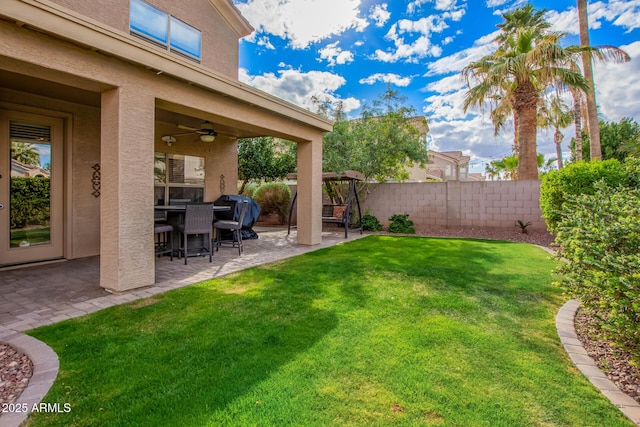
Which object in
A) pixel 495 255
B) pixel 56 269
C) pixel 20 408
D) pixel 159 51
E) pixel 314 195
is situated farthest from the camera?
pixel 314 195

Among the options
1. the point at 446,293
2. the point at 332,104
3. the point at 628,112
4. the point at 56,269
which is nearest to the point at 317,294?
the point at 446,293

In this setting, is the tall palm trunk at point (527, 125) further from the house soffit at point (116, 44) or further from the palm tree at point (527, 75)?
the house soffit at point (116, 44)

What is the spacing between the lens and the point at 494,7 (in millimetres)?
12422

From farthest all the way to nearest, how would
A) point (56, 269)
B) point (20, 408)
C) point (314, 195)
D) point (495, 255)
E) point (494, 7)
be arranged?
point (494, 7) < point (314, 195) < point (495, 255) < point (56, 269) < point (20, 408)

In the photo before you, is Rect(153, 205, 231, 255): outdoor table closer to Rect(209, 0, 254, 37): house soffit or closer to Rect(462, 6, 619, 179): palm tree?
Rect(209, 0, 254, 37): house soffit

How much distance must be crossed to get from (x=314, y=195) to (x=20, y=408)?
672 cm

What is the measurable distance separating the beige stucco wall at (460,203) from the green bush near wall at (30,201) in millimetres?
9553

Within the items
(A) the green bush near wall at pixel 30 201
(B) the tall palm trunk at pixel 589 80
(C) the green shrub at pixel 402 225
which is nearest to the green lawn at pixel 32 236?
(A) the green bush near wall at pixel 30 201

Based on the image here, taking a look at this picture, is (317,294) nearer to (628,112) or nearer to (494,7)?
(494,7)

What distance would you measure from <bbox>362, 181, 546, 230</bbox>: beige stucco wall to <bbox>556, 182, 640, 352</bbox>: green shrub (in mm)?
7158

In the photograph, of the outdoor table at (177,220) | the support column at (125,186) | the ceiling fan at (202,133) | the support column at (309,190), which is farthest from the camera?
the support column at (309,190)

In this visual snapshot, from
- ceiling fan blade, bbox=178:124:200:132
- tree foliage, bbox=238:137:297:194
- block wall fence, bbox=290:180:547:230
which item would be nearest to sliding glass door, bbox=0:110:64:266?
ceiling fan blade, bbox=178:124:200:132

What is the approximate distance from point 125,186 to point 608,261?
203 inches

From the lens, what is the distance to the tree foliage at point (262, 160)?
41.1ft
